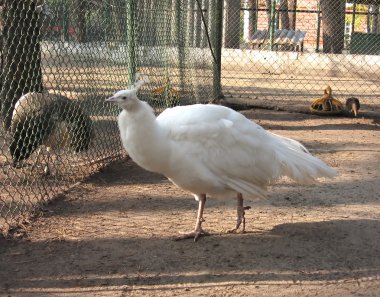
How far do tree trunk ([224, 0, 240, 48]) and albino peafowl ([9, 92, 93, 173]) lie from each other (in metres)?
9.67

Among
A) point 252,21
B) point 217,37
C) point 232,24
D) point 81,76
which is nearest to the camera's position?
point 81,76

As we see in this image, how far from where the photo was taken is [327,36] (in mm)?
14836

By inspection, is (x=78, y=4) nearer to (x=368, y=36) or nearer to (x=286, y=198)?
(x=286, y=198)

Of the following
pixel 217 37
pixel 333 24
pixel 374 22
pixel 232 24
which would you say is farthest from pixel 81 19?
pixel 374 22

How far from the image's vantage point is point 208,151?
3.61 metres

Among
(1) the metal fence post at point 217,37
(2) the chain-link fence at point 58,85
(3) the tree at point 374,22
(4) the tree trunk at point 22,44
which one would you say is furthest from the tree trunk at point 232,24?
(4) the tree trunk at point 22,44

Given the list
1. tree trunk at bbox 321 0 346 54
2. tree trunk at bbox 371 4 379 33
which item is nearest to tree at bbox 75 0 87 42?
tree trunk at bbox 321 0 346 54

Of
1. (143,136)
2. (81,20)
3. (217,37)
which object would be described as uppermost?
(81,20)

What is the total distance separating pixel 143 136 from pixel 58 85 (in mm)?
1848

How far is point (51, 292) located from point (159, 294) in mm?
560

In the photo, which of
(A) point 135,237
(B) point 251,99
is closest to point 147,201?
(A) point 135,237

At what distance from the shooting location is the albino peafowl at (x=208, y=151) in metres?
3.45

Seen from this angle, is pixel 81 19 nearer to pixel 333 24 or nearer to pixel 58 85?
pixel 58 85

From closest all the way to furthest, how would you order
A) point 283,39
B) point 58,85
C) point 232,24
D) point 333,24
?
1. point 58,85
2. point 232,24
3. point 333,24
4. point 283,39
